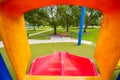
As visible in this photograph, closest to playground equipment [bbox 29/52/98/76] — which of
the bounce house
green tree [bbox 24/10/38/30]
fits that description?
the bounce house

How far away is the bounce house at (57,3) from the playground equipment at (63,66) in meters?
0.86

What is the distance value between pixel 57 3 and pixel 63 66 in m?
2.64

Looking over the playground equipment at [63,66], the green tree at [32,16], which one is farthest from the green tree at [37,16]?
the playground equipment at [63,66]

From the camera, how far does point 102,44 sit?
6.71 meters

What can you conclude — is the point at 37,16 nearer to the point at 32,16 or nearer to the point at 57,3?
the point at 32,16

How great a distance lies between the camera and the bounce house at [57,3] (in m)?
5.47

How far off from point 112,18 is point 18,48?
3.21 m

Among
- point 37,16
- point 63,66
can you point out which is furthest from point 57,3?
point 37,16

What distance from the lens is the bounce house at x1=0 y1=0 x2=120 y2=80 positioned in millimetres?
5473

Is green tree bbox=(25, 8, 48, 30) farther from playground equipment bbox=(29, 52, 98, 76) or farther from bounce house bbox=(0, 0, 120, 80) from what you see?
bounce house bbox=(0, 0, 120, 80)

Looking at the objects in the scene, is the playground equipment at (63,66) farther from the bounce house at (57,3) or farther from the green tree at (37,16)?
the green tree at (37,16)

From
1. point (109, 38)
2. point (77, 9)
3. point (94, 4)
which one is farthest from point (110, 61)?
point (77, 9)

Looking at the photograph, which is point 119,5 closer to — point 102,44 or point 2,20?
point 102,44

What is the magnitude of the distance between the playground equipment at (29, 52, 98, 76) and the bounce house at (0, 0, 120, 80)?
86cm
